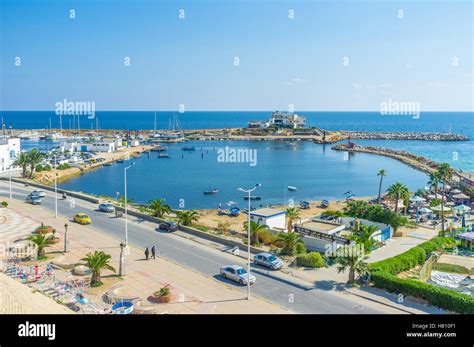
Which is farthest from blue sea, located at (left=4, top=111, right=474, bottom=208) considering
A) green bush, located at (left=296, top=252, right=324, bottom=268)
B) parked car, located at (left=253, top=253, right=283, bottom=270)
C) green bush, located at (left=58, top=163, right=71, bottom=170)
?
green bush, located at (left=296, top=252, right=324, bottom=268)

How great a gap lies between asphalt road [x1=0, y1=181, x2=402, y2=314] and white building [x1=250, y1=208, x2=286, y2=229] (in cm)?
664

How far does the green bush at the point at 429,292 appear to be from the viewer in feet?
68.5

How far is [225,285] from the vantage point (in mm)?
24094

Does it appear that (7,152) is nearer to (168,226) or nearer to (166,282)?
(168,226)

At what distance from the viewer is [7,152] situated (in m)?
68.4

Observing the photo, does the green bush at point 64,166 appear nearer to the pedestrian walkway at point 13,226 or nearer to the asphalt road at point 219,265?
the asphalt road at point 219,265

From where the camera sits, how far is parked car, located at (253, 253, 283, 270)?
26.9 meters

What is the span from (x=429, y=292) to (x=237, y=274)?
33.2 feet

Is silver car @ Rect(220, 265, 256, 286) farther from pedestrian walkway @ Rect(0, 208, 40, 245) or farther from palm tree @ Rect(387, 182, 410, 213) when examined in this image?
palm tree @ Rect(387, 182, 410, 213)
